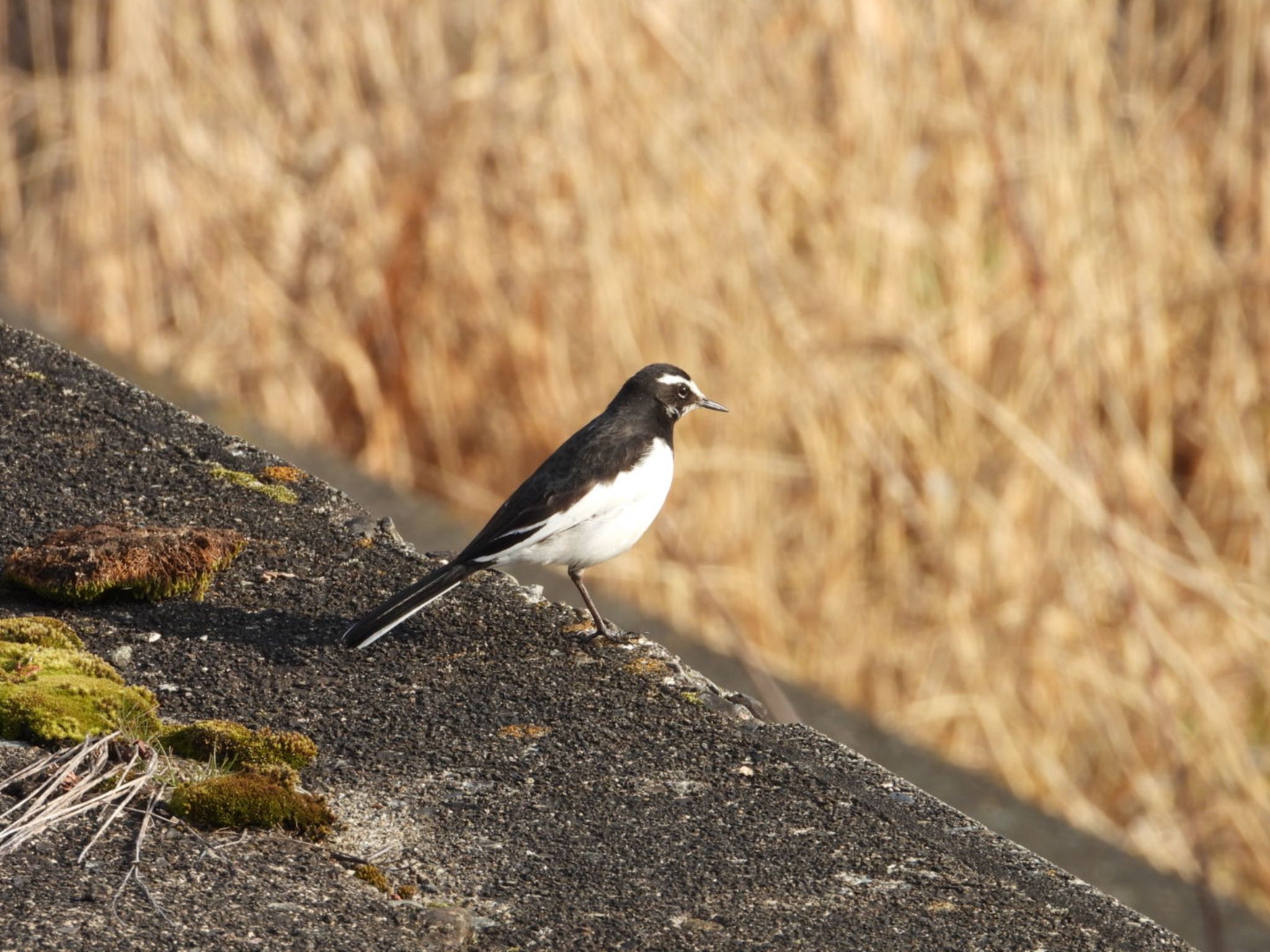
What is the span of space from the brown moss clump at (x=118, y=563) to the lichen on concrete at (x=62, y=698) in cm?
20

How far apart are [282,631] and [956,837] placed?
1095 mm

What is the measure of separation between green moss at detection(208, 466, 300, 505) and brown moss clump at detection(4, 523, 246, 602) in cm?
33

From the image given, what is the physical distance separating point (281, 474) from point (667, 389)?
832mm

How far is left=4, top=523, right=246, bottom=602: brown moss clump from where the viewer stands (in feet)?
8.62

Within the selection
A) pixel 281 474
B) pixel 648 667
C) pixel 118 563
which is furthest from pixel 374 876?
pixel 281 474

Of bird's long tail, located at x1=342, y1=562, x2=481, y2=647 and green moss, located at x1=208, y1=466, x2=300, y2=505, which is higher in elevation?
green moss, located at x1=208, y1=466, x2=300, y2=505

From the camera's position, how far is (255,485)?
3148mm

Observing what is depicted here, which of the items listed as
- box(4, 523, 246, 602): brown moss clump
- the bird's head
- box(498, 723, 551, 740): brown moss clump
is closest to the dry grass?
the bird's head

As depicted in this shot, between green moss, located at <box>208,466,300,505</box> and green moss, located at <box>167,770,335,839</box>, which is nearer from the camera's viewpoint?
green moss, located at <box>167,770,335,839</box>

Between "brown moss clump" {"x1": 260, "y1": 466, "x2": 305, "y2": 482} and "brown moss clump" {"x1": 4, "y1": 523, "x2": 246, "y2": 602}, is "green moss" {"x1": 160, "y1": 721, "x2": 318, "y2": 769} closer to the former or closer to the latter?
"brown moss clump" {"x1": 4, "y1": 523, "x2": 246, "y2": 602}

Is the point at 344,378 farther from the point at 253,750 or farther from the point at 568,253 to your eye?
the point at 253,750

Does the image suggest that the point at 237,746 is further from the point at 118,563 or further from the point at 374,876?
the point at 118,563

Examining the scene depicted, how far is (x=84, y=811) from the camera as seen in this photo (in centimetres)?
208

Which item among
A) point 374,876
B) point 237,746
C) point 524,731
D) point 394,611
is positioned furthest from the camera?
point 394,611
